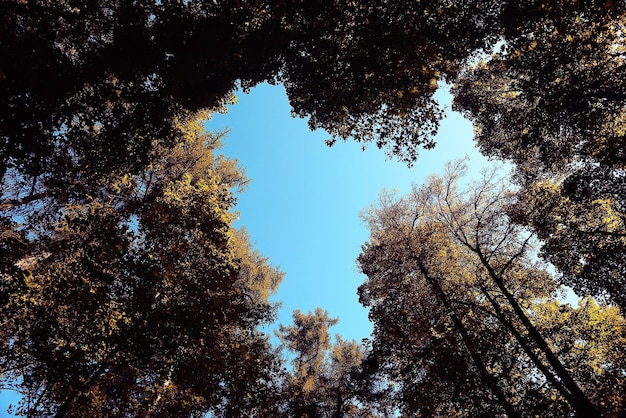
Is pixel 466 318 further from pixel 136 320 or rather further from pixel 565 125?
pixel 136 320

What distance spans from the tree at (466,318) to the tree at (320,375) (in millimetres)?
5337

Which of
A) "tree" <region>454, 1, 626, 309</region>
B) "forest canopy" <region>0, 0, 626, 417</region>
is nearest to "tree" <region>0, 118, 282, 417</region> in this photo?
"forest canopy" <region>0, 0, 626, 417</region>

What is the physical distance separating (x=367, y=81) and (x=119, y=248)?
7776mm

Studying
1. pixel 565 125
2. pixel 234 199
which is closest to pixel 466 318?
pixel 565 125

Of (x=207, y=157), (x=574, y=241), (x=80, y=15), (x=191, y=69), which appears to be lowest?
(x=574, y=241)

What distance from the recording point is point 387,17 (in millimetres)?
7730

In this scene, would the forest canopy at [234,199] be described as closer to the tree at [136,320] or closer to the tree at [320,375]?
the tree at [136,320]

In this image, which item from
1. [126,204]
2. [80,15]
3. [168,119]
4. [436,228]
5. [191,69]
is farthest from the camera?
[436,228]

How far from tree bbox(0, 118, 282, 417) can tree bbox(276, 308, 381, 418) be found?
7.99m

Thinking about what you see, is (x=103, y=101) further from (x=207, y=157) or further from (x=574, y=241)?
(x=574, y=241)

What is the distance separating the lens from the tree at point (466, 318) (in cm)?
888

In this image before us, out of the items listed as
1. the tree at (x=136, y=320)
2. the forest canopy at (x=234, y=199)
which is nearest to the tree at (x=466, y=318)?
the forest canopy at (x=234, y=199)

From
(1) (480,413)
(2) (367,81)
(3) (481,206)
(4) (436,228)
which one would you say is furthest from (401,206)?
(1) (480,413)

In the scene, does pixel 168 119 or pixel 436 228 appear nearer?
pixel 168 119
